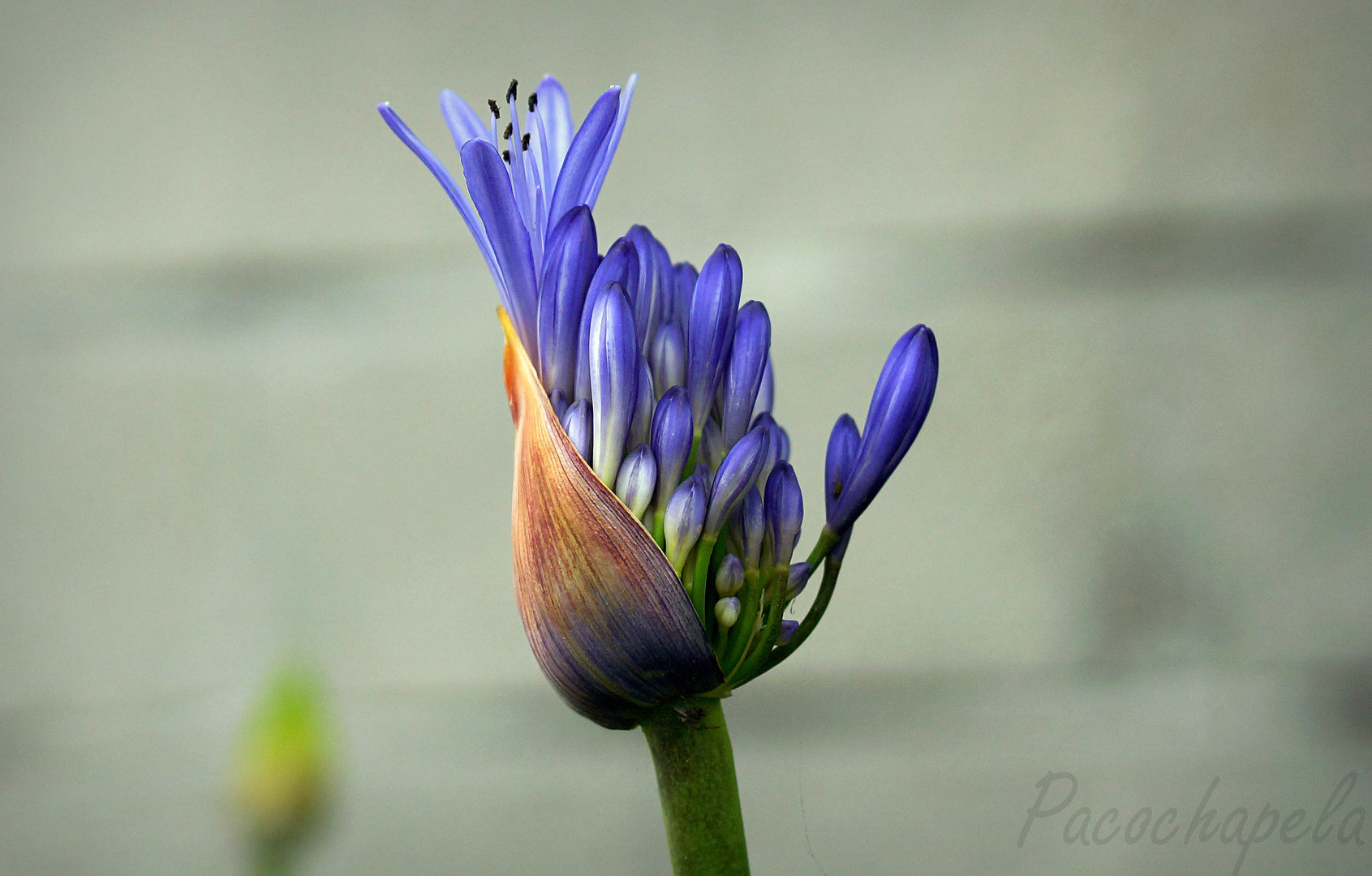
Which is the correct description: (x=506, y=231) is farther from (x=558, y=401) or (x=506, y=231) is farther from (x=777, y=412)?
(x=777, y=412)

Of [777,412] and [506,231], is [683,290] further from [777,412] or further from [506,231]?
[777,412]

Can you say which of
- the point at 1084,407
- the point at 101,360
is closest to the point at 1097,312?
the point at 1084,407

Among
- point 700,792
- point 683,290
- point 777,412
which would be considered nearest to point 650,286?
point 683,290

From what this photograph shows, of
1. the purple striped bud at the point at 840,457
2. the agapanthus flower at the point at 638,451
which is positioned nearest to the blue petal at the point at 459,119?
the agapanthus flower at the point at 638,451

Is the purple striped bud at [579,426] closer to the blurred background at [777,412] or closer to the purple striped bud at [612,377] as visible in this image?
the purple striped bud at [612,377]

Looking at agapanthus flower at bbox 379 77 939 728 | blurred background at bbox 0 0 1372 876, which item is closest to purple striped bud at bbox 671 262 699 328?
agapanthus flower at bbox 379 77 939 728

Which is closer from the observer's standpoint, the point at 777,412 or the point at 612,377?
the point at 612,377

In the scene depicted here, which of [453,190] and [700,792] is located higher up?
[453,190]
